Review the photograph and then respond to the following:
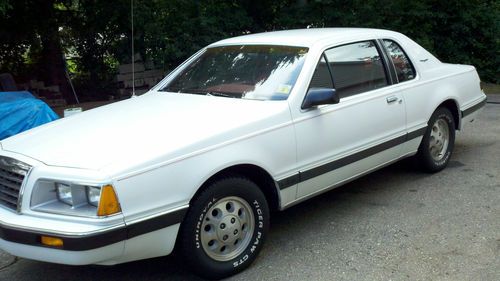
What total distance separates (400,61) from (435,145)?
98 cm

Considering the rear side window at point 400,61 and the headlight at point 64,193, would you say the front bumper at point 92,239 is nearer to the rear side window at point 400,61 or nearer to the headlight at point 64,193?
the headlight at point 64,193

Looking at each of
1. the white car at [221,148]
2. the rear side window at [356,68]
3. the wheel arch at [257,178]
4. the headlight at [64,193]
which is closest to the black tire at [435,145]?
the white car at [221,148]

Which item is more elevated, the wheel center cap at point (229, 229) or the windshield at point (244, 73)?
the windshield at point (244, 73)

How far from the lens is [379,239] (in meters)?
3.99

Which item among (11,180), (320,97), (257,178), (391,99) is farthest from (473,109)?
(11,180)

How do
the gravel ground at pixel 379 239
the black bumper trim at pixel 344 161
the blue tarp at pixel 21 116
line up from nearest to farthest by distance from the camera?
the gravel ground at pixel 379 239
the black bumper trim at pixel 344 161
the blue tarp at pixel 21 116

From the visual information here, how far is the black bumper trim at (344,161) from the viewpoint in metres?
3.81

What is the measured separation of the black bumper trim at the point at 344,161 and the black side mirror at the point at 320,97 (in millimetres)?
492

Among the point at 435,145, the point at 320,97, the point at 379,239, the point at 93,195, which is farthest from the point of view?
the point at 435,145

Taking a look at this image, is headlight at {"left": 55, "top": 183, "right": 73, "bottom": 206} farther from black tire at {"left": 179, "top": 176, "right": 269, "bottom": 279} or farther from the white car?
black tire at {"left": 179, "top": 176, "right": 269, "bottom": 279}

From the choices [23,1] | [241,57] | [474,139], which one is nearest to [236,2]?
[23,1]

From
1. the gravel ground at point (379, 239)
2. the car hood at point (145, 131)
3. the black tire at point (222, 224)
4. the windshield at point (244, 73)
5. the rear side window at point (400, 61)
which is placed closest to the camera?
the car hood at point (145, 131)

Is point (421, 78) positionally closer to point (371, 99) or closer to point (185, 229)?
point (371, 99)

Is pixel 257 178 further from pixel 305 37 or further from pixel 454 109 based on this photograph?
pixel 454 109
